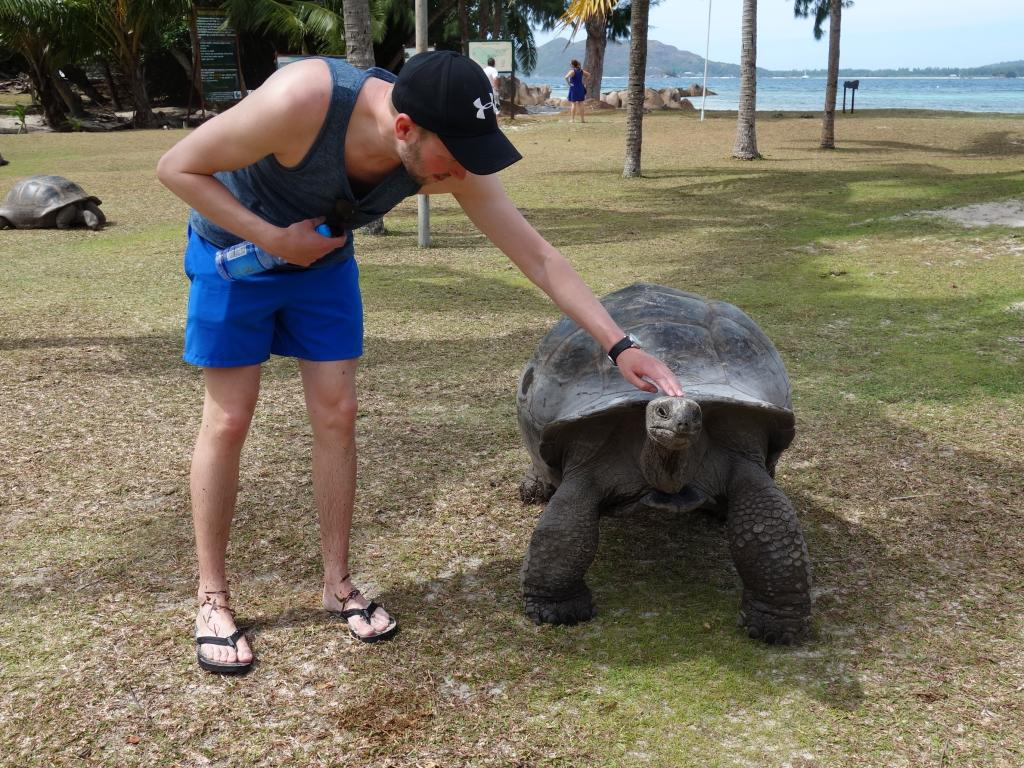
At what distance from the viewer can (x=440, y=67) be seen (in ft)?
5.59

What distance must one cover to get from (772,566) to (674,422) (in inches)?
19.5

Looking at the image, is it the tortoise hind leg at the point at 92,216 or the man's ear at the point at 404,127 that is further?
the tortoise hind leg at the point at 92,216

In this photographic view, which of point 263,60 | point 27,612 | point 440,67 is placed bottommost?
point 27,612

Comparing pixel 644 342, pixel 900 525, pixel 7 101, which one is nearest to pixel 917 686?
pixel 900 525

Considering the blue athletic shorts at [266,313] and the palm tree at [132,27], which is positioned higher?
the palm tree at [132,27]

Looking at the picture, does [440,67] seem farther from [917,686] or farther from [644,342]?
[917,686]

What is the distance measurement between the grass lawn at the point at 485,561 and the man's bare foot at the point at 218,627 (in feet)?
0.17

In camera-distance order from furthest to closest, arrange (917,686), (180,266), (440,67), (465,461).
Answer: (180,266), (465,461), (917,686), (440,67)

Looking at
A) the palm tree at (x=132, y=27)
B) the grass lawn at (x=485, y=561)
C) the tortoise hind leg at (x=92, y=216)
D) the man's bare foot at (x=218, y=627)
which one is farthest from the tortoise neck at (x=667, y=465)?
the palm tree at (x=132, y=27)

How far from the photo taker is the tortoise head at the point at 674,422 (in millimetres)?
2000

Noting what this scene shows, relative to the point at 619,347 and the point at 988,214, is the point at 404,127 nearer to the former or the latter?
the point at 619,347

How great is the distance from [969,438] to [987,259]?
347 cm

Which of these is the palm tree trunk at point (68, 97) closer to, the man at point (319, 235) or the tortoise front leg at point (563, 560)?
the man at point (319, 235)

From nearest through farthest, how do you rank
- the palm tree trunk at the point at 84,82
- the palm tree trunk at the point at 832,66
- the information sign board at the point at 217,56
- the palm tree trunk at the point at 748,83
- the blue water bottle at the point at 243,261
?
the blue water bottle at the point at 243,261 < the palm tree trunk at the point at 748,83 < the palm tree trunk at the point at 832,66 < the information sign board at the point at 217,56 < the palm tree trunk at the point at 84,82
